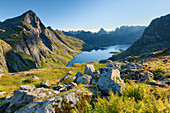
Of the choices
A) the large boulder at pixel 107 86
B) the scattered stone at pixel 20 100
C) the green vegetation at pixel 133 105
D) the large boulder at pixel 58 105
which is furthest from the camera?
the large boulder at pixel 107 86

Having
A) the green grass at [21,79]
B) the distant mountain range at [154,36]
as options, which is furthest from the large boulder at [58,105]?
the distant mountain range at [154,36]

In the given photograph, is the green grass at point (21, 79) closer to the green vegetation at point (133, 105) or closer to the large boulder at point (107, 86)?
the large boulder at point (107, 86)

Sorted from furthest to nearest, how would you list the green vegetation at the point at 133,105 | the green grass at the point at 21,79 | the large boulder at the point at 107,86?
the green grass at the point at 21,79, the large boulder at the point at 107,86, the green vegetation at the point at 133,105

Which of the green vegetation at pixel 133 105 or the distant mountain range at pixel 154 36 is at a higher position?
the distant mountain range at pixel 154 36

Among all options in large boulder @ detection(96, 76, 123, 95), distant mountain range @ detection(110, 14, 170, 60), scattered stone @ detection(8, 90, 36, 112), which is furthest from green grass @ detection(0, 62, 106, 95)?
distant mountain range @ detection(110, 14, 170, 60)

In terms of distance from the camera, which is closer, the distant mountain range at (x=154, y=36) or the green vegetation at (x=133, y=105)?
the green vegetation at (x=133, y=105)

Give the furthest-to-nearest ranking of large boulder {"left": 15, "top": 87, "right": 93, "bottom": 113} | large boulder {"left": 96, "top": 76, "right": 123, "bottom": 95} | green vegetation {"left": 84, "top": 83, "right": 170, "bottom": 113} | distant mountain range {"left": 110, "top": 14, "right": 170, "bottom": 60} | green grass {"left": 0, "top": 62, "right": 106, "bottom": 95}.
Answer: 1. distant mountain range {"left": 110, "top": 14, "right": 170, "bottom": 60}
2. green grass {"left": 0, "top": 62, "right": 106, "bottom": 95}
3. large boulder {"left": 96, "top": 76, "right": 123, "bottom": 95}
4. large boulder {"left": 15, "top": 87, "right": 93, "bottom": 113}
5. green vegetation {"left": 84, "top": 83, "right": 170, "bottom": 113}

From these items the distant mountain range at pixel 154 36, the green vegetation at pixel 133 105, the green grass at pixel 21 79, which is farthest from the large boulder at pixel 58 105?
the distant mountain range at pixel 154 36

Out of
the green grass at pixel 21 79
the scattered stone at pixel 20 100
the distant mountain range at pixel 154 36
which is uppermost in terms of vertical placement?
the distant mountain range at pixel 154 36

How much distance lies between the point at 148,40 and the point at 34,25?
245 metres

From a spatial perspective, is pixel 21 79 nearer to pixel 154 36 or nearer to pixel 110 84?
pixel 110 84

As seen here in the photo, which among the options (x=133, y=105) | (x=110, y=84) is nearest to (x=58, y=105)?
(x=133, y=105)

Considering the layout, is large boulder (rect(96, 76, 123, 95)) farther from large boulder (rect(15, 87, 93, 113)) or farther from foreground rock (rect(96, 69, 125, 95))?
large boulder (rect(15, 87, 93, 113))

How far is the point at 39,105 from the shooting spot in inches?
Result: 201
